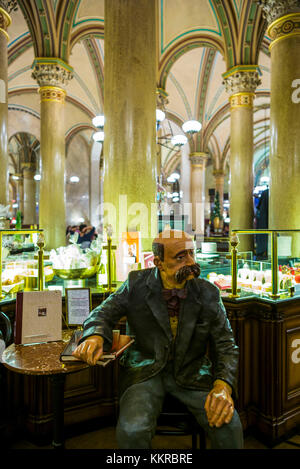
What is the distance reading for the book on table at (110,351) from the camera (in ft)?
5.32

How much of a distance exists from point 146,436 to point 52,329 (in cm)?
92

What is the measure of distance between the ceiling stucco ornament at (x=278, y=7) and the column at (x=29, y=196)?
53.2 ft

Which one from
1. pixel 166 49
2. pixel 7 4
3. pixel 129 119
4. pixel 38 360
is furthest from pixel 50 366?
pixel 166 49

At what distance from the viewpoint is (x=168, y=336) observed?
1770mm

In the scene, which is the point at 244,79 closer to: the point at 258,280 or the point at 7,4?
the point at 7,4

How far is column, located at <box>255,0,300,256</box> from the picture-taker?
17.0 feet


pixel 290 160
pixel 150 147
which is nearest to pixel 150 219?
pixel 150 147

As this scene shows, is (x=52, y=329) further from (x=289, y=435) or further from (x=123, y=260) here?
(x=289, y=435)

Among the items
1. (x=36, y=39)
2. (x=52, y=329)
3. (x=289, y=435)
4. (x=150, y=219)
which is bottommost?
(x=289, y=435)

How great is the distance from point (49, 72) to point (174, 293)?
25.8 feet

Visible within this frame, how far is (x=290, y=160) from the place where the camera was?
525cm

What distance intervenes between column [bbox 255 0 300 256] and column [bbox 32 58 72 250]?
16.4ft

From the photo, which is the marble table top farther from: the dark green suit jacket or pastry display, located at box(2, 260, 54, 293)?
pastry display, located at box(2, 260, 54, 293)

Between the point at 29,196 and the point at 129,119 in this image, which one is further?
the point at 29,196
